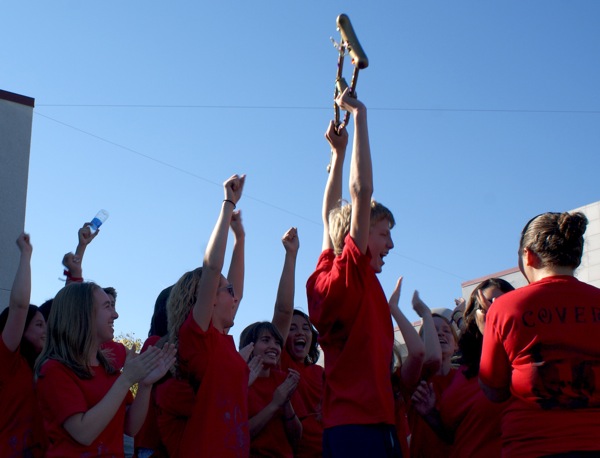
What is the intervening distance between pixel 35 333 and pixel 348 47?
277cm

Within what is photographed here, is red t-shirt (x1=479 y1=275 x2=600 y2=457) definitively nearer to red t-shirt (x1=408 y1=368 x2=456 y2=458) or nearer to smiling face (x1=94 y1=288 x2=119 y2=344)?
red t-shirt (x1=408 y1=368 x2=456 y2=458)

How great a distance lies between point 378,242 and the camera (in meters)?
4.09

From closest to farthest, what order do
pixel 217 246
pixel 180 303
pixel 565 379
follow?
pixel 565 379 → pixel 217 246 → pixel 180 303

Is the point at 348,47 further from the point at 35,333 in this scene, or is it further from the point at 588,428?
the point at 35,333

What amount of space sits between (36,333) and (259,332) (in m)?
1.41

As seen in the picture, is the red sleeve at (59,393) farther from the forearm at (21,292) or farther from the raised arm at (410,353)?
the raised arm at (410,353)

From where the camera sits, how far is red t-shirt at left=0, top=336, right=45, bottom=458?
16.1 feet

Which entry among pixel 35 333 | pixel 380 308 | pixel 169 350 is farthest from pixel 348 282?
pixel 35 333

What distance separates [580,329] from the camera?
3375 mm

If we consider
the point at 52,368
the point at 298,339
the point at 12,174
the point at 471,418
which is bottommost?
the point at 471,418

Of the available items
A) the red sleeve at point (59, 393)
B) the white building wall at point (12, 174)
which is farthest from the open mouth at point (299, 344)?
the white building wall at point (12, 174)

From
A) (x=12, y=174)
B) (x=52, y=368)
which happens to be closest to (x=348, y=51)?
(x=52, y=368)

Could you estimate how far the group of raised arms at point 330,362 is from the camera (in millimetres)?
3418

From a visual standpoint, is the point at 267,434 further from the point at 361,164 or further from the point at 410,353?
the point at 361,164
